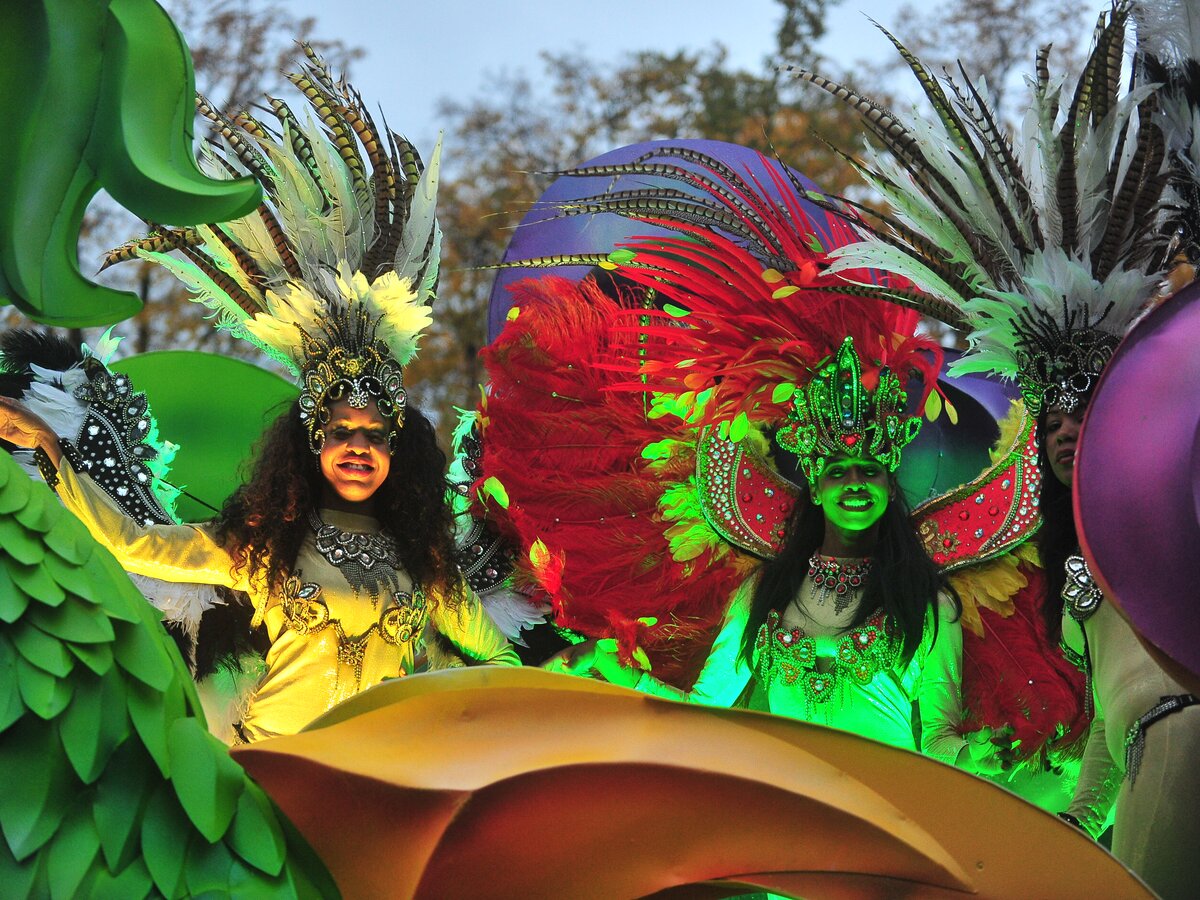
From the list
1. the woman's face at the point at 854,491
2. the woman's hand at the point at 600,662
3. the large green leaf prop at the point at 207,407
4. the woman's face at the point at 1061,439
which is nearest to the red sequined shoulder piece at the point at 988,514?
the woman's face at the point at 854,491

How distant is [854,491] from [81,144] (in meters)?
2.65

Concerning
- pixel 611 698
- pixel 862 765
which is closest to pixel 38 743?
pixel 611 698

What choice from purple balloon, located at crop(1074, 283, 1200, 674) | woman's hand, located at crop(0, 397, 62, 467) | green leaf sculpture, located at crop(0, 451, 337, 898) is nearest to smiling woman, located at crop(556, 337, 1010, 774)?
woman's hand, located at crop(0, 397, 62, 467)

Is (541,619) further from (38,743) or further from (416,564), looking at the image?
(38,743)

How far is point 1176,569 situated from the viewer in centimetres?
191

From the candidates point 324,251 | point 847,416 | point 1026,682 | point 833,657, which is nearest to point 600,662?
point 833,657

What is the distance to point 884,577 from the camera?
162 inches

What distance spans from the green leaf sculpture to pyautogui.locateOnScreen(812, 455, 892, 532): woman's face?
8.15ft

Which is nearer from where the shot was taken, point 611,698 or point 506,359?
point 611,698

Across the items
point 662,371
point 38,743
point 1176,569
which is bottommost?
point 38,743

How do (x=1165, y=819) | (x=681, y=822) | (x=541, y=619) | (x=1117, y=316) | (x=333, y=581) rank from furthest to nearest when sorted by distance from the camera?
(x=541, y=619), (x=333, y=581), (x=1117, y=316), (x=1165, y=819), (x=681, y=822)

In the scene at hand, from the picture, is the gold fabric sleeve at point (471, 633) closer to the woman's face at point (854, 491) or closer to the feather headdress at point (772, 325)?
the feather headdress at point (772, 325)

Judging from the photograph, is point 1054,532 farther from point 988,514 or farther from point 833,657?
point 988,514

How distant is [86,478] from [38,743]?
2.68 meters
